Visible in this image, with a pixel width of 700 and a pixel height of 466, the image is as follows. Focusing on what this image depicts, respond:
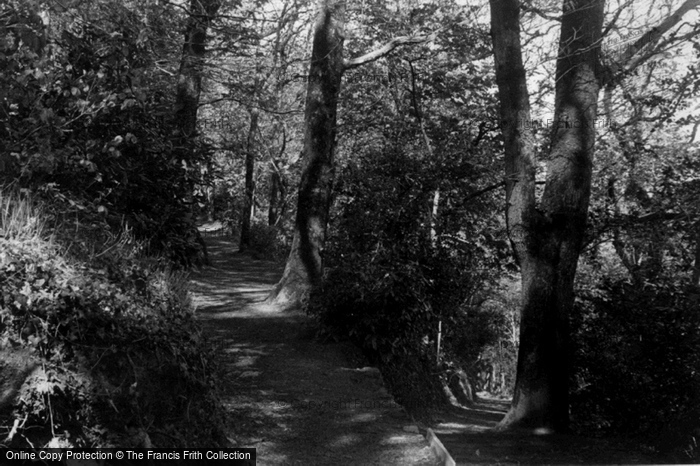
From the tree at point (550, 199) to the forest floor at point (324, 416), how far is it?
0.67m

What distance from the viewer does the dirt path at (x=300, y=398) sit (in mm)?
6594

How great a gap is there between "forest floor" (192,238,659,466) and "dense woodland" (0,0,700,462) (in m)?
0.53

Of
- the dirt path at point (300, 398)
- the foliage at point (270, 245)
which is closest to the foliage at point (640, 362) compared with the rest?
the dirt path at point (300, 398)

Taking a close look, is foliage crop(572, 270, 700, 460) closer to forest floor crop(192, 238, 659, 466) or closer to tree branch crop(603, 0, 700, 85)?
forest floor crop(192, 238, 659, 466)

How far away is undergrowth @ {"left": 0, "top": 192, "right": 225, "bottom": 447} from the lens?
4.20 meters

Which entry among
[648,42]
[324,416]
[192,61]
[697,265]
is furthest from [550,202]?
[192,61]

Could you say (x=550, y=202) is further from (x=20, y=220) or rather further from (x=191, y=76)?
(x=191, y=76)

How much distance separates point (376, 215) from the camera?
10.7 metres

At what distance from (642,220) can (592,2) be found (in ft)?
12.4

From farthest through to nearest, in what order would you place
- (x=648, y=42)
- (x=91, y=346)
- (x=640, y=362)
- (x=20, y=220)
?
(x=648, y=42)
(x=640, y=362)
(x=20, y=220)
(x=91, y=346)

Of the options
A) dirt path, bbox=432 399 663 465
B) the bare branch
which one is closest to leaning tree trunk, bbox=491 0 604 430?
dirt path, bbox=432 399 663 465

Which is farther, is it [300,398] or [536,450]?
[300,398]

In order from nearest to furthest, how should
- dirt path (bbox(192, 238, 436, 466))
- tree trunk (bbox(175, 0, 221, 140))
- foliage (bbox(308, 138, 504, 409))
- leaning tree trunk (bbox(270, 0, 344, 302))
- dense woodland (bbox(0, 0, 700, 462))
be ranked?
dense woodland (bbox(0, 0, 700, 462)) → dirt path (bbox(192, 238, 436, 466)) → foliage (bbox(308, 138, 504, 409)) → tree trunk (bbox(175, 0, 221, 140)) → leaning tree trunk (bbox(270, 0, 344, 302))

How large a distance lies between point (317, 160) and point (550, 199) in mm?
4853
